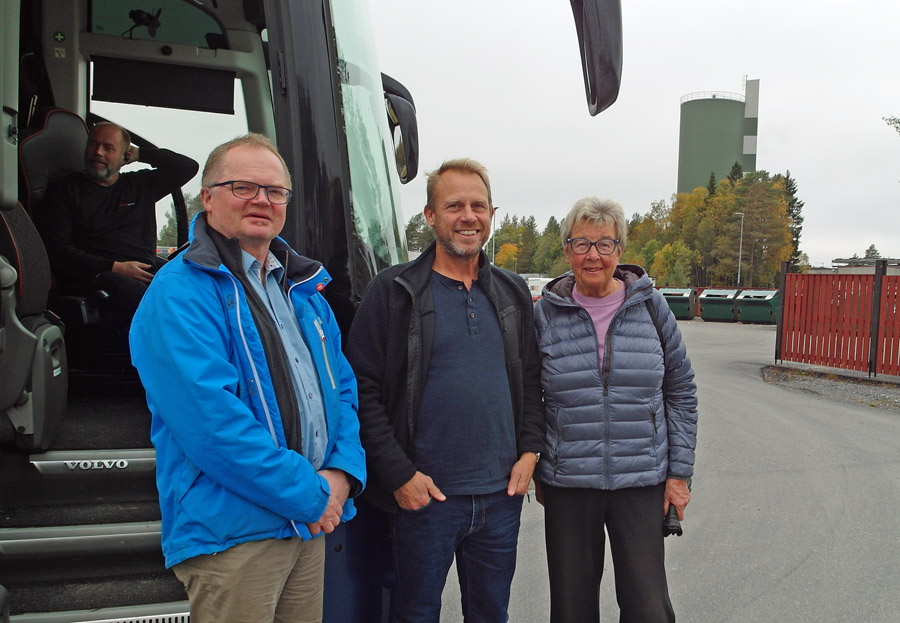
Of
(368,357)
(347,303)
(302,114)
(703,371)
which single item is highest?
(302,114)

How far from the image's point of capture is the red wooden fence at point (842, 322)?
34.2 ft

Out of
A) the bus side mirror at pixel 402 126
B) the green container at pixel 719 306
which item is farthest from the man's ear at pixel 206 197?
the green container at pixel 719 306

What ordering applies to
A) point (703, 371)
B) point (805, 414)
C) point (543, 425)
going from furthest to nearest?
1. point (703, 371)
2. point (805, 414)
3. point (543, 425)

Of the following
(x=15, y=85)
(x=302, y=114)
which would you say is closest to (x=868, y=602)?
(x=302, y=114)

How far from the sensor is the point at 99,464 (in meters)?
1.96

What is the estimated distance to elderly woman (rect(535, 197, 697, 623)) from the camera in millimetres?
2273

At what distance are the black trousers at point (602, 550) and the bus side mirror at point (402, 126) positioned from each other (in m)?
1.92

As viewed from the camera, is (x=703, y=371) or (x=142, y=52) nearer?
(x=142, y=52)

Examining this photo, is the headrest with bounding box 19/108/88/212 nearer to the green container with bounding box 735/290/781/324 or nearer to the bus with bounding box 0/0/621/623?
the bus with bounding box 0/0/621/623

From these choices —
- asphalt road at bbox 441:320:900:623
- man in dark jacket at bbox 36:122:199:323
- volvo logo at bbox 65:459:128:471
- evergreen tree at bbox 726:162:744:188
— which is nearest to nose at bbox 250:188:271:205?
volvo logo at bbox 65:459:128:471

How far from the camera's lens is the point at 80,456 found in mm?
1966

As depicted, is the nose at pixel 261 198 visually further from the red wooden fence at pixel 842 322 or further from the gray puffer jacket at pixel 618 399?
the red wooden fence at pixel 842 322

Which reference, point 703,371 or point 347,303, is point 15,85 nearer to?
point 347,303

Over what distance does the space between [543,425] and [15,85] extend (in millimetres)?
2002
